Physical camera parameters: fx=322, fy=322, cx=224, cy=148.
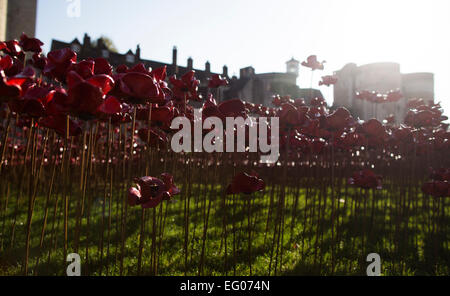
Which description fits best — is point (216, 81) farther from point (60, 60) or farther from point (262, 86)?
point (262, 86)

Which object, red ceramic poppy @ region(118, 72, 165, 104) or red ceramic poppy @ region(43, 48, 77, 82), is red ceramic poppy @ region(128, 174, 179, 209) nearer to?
red ceramic poppy @ region(118, 72, 165, 104)

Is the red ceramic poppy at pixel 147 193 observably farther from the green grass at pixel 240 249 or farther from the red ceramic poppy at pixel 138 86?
the green grass at pixel 240 249

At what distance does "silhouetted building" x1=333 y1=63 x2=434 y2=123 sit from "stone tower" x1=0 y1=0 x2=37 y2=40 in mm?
25704

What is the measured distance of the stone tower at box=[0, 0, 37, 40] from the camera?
1254 centimetres

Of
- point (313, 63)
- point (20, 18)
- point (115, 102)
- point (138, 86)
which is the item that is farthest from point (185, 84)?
point (20, 18)

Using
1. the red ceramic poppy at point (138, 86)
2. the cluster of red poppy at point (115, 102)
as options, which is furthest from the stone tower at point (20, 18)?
the red ceramic poppy at point (138, 86)

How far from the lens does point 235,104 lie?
170cm

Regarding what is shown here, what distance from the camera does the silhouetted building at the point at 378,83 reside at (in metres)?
32.1

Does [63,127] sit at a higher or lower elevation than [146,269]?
higher

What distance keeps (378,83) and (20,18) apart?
102 feet

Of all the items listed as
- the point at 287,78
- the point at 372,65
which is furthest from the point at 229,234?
the point at 287,78

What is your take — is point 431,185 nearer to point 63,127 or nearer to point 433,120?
point 433,120

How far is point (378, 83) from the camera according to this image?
108ft
